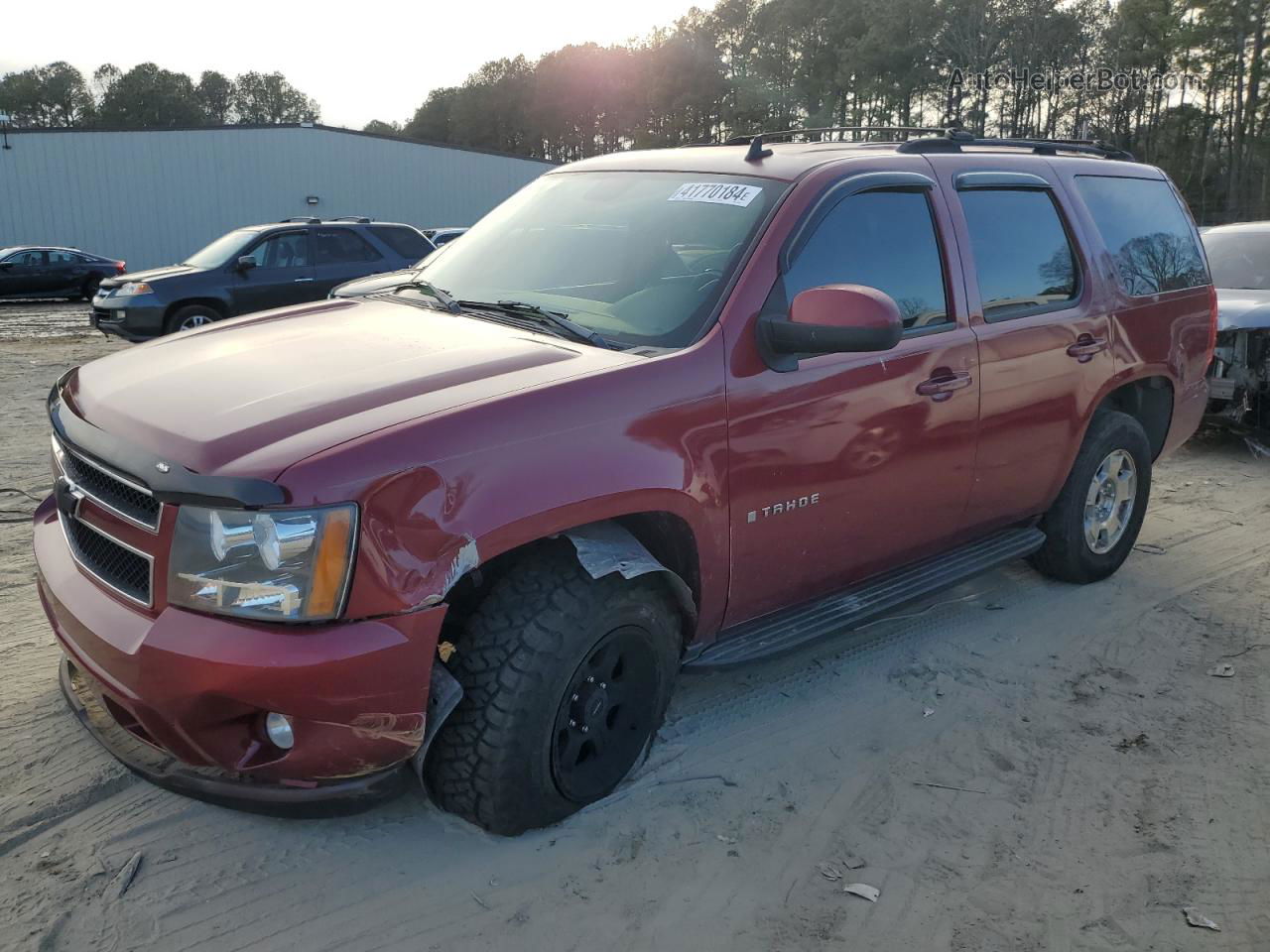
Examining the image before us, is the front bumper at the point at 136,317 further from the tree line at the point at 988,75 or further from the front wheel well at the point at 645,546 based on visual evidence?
the tree line at the point at 988,75

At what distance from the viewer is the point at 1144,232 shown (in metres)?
5.06

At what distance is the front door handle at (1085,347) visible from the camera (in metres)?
4.44

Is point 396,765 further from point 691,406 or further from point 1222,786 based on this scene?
point 1222,786

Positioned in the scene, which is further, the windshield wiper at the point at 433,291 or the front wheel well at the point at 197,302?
the front wheel well at the point at 197,302

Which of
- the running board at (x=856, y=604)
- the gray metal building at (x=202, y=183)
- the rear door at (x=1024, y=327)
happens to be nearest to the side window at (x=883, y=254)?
the rear door at (x=1024, y=327)

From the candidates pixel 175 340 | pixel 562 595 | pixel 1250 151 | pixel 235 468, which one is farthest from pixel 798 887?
pixel 1250 151

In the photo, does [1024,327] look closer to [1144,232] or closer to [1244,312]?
[1144,232]

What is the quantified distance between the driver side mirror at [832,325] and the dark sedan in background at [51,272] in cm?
2229

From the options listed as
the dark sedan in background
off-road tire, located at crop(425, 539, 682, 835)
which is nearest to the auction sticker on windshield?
off-road tire, located at crop(425, 539, 682, 835)

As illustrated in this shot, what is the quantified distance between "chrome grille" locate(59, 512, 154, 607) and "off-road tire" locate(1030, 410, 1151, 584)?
152 inches

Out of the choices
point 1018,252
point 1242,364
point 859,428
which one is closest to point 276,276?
point 1242,364

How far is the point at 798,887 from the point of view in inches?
112

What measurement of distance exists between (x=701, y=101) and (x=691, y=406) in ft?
211

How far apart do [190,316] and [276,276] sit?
116 cm
